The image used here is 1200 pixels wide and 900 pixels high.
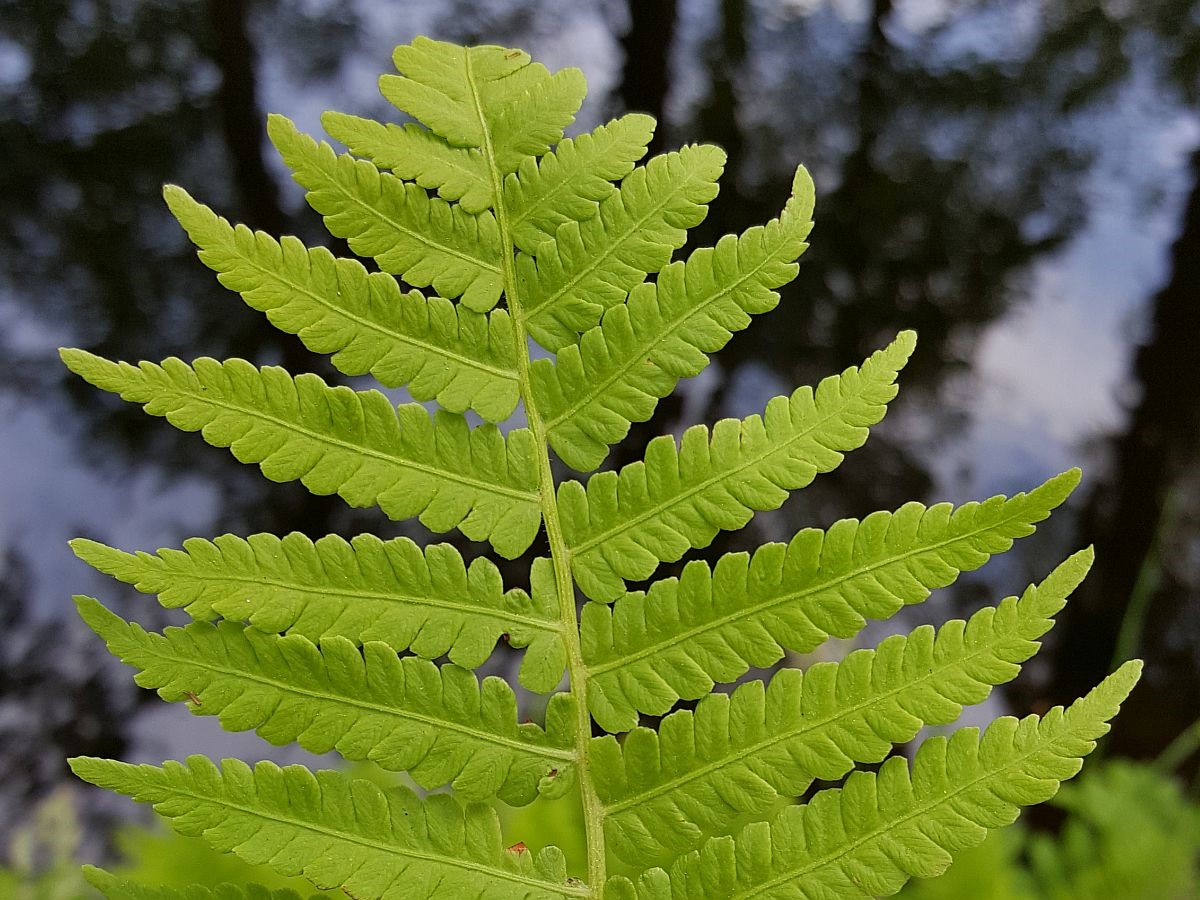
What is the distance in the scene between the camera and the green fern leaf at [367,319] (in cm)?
40

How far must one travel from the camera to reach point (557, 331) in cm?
44

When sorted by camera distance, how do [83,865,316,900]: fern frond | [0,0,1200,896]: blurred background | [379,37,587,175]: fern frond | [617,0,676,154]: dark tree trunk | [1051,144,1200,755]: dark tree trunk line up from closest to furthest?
1. [83,865,316,900]: fern frond
2. [379,37,587,175]: fern frond
3. [0,0,1200,896]: blurred background
4. [1051,144,1200,755]: dark tree trunk
5. [617,0,676,154]: dark tree trunk

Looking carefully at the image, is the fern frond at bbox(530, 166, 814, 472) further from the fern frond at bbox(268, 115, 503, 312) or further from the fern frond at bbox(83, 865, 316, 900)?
the fern frond at bbox(83, 865, 316, 900)

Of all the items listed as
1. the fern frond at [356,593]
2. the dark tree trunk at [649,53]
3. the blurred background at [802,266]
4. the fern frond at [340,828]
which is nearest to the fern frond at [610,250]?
the fern frond at [356,593]

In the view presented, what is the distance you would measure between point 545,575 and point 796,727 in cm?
14

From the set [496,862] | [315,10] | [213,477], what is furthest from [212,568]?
[315,10]

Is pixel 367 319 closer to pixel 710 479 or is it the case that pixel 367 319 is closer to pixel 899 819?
pixel 710 479

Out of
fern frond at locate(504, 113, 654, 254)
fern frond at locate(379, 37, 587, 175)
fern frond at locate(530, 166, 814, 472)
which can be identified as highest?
fern frond at locate(379, 37, 587, 175)

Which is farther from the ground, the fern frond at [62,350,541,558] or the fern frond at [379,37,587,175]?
the fern frond at [379,37,587,175]

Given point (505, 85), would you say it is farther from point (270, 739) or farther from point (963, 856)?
point (963, 856)

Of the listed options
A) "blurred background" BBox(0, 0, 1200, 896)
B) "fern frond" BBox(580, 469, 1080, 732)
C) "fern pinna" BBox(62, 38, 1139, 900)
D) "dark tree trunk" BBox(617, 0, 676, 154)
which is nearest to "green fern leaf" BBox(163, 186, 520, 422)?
"fern pinna" BBox(62, 38, 1139, 900)

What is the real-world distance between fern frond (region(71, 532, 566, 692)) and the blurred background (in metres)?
1.70

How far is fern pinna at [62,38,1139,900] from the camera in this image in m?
0.39

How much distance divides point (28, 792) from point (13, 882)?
76cm
